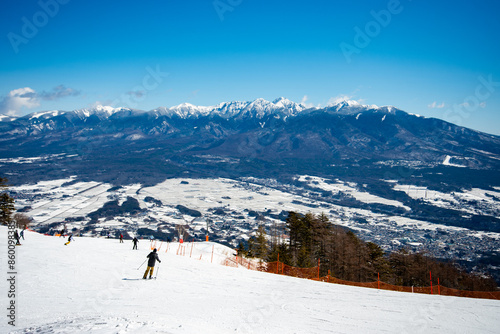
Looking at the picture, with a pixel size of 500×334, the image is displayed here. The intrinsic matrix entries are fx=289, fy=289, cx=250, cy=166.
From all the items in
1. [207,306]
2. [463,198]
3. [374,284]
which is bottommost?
[374,284]

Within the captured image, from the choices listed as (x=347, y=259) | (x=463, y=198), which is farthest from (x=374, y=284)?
(x=463, y=198)

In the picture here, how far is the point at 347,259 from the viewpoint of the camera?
36000 mm

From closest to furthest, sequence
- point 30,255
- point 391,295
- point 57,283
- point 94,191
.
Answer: point 57,283, point 391,295, point 30,255, point 94,191

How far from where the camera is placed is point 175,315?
30.8ft

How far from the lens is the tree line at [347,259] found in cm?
3588

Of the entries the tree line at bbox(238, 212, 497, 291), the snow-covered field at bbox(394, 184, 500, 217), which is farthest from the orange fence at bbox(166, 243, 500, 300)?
the snow-covered field at bbox(394, 184, 500, 217)

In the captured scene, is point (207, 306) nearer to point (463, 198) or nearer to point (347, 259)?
point (347, 259)

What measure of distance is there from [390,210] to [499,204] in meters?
54.0

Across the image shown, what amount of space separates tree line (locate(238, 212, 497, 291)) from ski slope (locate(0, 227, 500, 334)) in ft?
67.3

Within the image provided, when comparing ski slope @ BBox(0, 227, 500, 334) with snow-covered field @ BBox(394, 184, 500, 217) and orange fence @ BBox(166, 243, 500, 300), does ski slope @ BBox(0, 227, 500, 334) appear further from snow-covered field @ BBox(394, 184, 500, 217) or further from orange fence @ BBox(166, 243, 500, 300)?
snow-covered field @ BBox(394, 184, 500, 217)

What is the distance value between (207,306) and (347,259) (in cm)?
2918

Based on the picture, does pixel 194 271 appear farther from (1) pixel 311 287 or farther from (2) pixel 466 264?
(2) pixel 466 264

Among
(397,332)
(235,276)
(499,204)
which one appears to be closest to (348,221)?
(499,204)

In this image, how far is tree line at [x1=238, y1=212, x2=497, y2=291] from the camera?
3588 centimetres
